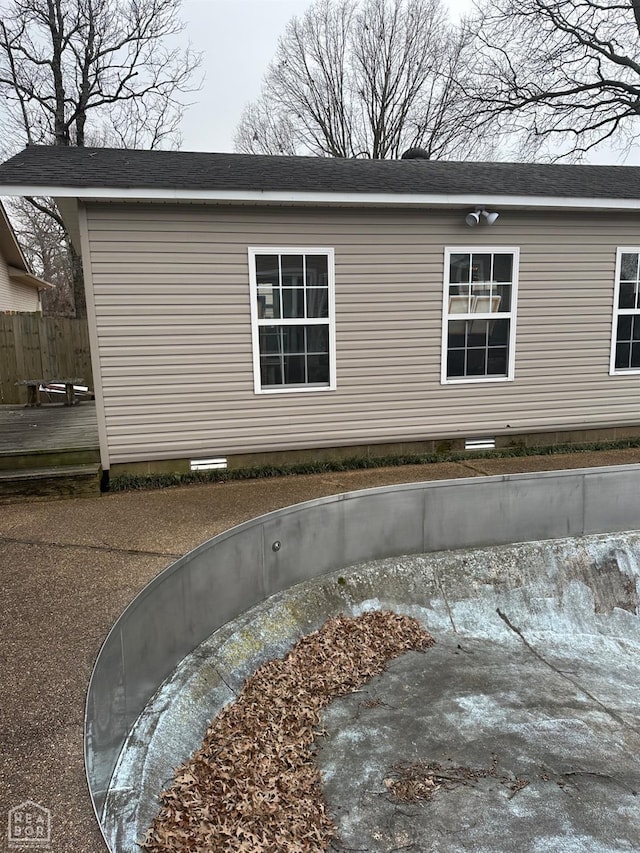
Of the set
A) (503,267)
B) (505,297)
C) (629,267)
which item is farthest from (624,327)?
(503,267)

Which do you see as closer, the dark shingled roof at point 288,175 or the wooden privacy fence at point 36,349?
the dark shingled roof at point 288,175

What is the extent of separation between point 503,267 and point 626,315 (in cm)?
180

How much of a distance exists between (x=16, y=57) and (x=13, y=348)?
31.1 ft

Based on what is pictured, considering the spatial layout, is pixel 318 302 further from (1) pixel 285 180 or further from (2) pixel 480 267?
(2) pixel 480 267

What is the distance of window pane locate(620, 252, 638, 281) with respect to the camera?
6934mm

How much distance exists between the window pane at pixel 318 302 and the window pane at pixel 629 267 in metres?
3.77

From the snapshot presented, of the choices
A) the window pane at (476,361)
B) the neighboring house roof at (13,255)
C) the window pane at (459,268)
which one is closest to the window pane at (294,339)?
the window pane at (459,268)

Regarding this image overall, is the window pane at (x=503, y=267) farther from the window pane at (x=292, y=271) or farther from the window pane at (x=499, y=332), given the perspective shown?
the window pane at (x=292, y=271)

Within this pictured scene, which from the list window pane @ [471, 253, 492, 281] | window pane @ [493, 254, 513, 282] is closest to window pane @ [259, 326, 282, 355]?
window pane @ [471, 253, 492, 281]

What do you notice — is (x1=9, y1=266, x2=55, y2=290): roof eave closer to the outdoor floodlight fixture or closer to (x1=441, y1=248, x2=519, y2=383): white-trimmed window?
(x1=441, y1=248, x2=519, y2=383): white-trimmed window

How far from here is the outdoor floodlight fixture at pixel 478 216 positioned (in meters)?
6.07

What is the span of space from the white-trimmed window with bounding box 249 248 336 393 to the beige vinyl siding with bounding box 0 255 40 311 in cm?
898

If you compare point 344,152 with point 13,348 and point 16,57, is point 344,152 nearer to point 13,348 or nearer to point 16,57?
point 16,57

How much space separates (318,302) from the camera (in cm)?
609
